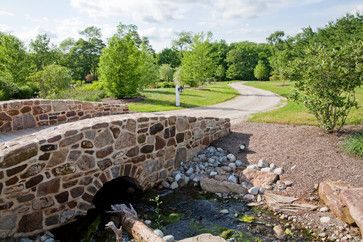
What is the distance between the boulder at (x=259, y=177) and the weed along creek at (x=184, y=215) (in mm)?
512

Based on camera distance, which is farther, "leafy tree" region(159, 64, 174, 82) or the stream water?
"leafy tree" region(159, 64, 174, 82)

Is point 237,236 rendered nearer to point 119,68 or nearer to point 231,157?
point 231,157

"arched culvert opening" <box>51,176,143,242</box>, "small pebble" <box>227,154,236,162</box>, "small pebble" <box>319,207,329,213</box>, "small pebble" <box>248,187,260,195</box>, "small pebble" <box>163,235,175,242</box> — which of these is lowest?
"arched culvert opening" <box>51,176,143,242</box>

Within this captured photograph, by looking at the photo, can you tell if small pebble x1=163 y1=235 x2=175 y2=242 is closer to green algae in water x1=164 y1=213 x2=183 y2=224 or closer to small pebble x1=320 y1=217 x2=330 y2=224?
green algae in water x1=164 y1=213 x2=183 y2=224

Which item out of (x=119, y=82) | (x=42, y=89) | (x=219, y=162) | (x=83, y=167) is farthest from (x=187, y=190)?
(x=42, y=89)

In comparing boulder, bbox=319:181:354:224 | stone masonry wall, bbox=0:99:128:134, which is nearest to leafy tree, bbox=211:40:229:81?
stone masonry wall, bbox=0:99:128:134

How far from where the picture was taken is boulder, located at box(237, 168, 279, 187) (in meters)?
8.62

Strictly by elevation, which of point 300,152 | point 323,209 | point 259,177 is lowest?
point 323,209

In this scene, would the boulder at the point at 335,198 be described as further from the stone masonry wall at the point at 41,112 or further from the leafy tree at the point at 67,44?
the leafy tree at the point at 67,44

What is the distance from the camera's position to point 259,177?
347 inches

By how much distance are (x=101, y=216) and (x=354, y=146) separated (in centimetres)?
685

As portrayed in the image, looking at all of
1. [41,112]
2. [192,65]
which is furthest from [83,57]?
[41,112]

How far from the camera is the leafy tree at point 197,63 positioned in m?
32.1

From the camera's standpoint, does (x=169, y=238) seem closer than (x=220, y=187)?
Yes
